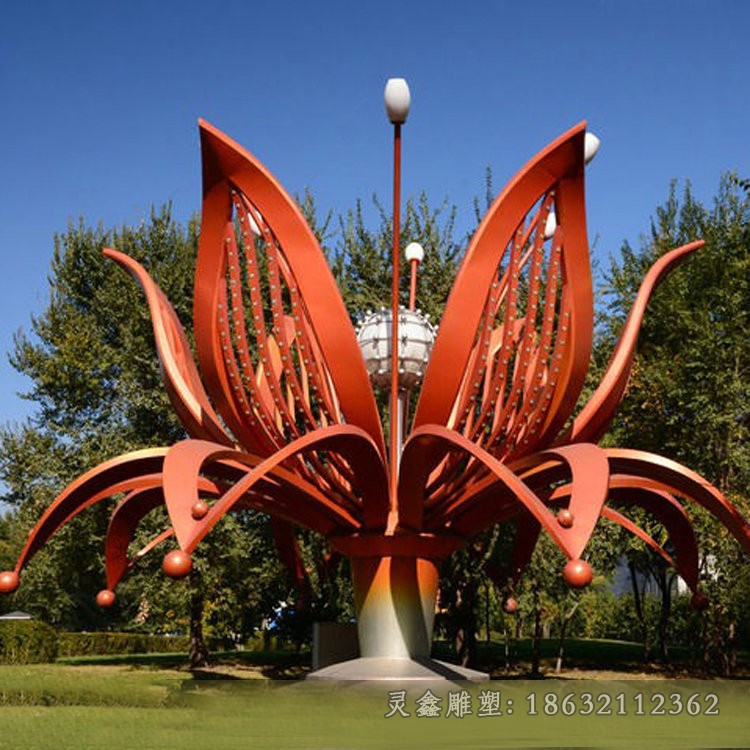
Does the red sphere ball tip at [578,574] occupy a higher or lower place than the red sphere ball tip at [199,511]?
lower

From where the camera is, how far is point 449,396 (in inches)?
384

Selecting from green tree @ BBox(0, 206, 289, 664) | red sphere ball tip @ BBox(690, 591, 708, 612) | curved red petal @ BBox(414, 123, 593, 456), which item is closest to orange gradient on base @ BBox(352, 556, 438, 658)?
curved red petal @ BBox(414, 123, 593, 456)

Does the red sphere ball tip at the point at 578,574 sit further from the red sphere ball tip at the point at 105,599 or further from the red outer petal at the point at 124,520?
the red sphere ball tip at the point at 105,599

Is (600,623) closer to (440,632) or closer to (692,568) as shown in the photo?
(440,632)

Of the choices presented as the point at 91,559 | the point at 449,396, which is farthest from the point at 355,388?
the point at 91,559

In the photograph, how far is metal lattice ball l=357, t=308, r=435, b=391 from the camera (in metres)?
11.4

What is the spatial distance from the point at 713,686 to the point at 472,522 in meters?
3.41

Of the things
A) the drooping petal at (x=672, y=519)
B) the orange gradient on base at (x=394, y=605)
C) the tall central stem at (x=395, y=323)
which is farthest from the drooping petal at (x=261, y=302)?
the drooping petal at (x=672, y=519)

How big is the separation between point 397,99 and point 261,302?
2.52 metres

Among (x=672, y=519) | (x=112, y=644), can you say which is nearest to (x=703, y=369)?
(x=672, y=519)

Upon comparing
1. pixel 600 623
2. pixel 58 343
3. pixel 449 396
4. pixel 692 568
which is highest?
pixel 58 343

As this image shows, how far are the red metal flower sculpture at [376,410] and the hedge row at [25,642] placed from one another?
14.7 metres

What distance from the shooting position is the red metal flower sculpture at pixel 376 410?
31.3ft

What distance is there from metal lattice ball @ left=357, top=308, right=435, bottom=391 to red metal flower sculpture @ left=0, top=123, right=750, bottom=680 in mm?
856
